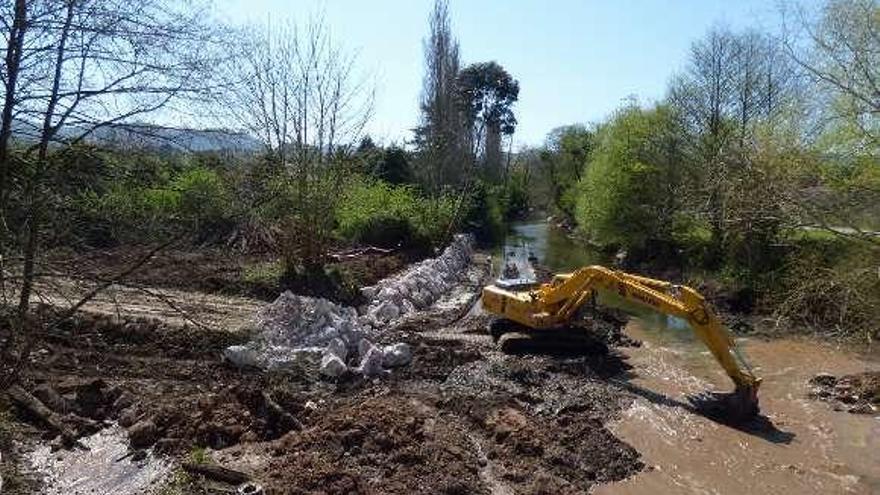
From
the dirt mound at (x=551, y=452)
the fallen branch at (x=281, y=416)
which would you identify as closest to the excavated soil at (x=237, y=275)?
the fallen branch at (x=281, y=416)

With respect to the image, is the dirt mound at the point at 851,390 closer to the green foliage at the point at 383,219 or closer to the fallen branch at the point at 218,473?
the fallen branch at the point at 218,473

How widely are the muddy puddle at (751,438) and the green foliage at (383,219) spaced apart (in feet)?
40.5

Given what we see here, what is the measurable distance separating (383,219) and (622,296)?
1374 centimetres

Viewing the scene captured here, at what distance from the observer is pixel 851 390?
13.4 meters

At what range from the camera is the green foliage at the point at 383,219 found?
25.8 metres

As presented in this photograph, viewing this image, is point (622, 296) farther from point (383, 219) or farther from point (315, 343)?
point (383, 219)

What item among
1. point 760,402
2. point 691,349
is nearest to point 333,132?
point 691,349

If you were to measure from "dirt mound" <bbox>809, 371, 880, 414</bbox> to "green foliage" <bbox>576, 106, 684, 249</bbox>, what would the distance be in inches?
604

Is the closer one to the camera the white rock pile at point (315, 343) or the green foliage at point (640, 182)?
→ the white rock pile at point (315, 343)

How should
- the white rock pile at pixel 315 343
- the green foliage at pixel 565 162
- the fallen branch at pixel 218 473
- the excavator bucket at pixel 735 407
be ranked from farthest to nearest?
the green foliage at pixel 565 162
the white rock pile at pixel 315 343
the excavator bucket at pixel 735 407
the fallen branch at pixel 218 473

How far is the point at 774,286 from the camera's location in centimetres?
2130

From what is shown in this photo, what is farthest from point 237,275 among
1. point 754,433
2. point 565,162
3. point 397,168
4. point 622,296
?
point 565,162

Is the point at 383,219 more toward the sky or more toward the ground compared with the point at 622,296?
more toward the sky

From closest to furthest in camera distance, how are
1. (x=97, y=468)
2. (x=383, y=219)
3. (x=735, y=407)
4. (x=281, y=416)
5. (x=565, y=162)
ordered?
(x=97, y=468), (x=281, y=416), (x=735, y=407), (x=383, y=219), (x=565, y=162)
